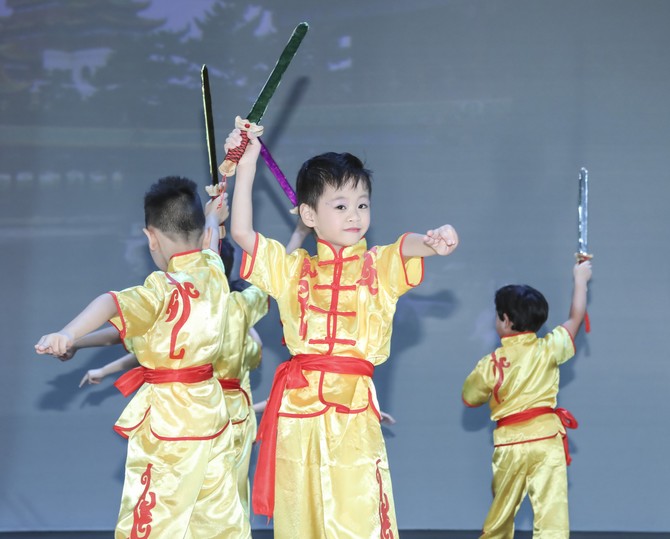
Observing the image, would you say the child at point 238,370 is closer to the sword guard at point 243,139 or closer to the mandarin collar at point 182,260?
the mandarin collar at point 182,260

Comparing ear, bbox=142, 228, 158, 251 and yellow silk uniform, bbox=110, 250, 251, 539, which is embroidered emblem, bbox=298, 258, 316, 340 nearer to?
yellow silk uniform, bbox=110, 250, 251, 539

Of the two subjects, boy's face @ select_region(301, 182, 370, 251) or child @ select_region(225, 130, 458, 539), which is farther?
boy's face @ select_region(301, 182, 370, 251)

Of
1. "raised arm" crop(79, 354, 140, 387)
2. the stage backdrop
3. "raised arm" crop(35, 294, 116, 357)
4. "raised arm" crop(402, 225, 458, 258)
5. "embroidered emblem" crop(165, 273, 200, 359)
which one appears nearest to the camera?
"raised arm" crop(35, 294, 116, 357)

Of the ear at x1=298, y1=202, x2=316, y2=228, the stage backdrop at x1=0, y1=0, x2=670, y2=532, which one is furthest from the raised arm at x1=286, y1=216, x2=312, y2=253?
the stage backdrop at x1=0, y1=0, x2=670, y2=532

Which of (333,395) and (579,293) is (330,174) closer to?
(333,395)

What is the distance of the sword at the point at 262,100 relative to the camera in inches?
86.1

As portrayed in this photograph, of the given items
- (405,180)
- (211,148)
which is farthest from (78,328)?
(405,180)

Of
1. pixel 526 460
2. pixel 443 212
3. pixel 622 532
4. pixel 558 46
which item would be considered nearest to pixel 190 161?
pixel 443 212

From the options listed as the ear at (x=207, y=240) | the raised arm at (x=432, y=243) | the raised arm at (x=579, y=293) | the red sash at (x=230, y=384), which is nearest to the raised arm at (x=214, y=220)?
the ear at (x=207, y=240)

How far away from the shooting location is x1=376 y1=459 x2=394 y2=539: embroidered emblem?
214cm

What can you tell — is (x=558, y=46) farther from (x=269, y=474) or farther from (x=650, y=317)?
(x=269, y=474)

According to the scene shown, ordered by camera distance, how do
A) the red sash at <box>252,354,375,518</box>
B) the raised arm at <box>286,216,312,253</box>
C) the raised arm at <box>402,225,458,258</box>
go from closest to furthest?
the raised arm at <box>402,225,458,258</box> → the red sash at <box>252,354,375,518</box> → the raised arm at <box>286,216,312,253</box>

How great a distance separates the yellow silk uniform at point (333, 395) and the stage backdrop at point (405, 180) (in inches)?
81.1

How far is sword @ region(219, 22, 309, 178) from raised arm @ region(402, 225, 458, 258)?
472 mm
